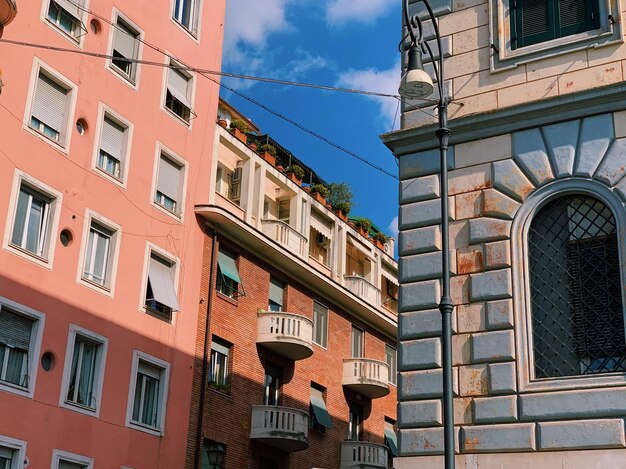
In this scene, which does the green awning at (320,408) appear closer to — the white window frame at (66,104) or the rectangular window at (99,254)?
the rectangular window at (99,254)

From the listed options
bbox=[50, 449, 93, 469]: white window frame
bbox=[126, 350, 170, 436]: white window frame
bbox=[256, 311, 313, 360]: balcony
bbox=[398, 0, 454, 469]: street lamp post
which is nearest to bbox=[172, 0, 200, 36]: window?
bbox=[256, 311, 313, 360]: balcony

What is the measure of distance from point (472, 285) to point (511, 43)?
12.7 ft

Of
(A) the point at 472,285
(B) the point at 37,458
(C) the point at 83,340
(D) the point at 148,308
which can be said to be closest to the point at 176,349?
(D) the point at 148,308

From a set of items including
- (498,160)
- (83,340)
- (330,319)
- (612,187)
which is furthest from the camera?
(330,319)

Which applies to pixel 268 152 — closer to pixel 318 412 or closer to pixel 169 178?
pixel 169 178

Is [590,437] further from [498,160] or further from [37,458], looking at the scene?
[37,458]

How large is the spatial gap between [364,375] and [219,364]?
321 inches

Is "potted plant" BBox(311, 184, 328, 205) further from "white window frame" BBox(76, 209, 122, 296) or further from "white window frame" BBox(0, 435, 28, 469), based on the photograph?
"white window frame" BBox(0, 435, 28, 469)

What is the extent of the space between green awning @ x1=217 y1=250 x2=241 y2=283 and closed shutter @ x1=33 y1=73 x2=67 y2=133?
25.0 feet

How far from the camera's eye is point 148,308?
28.7 metres

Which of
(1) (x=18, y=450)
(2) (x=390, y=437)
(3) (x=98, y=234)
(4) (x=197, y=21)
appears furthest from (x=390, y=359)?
(1) (x=18, y=450)

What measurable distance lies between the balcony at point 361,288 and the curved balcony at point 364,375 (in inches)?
104

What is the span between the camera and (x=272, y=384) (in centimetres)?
3406

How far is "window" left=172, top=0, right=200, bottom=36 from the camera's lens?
109ft
